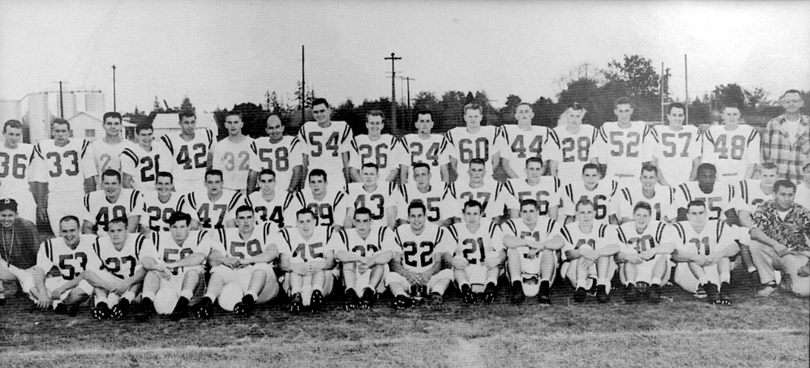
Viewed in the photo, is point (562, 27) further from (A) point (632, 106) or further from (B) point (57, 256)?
(B) point (57, 256)

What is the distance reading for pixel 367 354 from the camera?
4.21m

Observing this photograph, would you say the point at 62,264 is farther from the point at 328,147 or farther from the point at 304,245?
the point at 328,147

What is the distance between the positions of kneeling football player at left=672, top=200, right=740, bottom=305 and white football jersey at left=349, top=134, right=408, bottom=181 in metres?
1.76

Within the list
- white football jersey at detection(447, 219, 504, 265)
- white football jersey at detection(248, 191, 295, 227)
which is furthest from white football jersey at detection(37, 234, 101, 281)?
white football jersey at detection(447, 219, 504, 265)

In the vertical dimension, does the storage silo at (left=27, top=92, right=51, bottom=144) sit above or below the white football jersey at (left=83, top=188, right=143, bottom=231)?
above

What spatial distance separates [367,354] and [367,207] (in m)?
0.88

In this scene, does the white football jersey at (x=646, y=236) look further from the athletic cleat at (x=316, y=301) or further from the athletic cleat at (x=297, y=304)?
the athletic cleat at (x=297, y=304)

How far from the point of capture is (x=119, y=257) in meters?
4.42

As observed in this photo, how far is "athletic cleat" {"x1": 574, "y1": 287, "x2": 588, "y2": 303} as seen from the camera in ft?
14.8

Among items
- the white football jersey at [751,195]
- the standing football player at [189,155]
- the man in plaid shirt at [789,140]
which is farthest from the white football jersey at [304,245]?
the man in plaid shirt at [789,140]

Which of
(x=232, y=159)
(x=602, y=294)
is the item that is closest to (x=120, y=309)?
(x=232, y=159)

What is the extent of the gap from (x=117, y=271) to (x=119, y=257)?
0.08m

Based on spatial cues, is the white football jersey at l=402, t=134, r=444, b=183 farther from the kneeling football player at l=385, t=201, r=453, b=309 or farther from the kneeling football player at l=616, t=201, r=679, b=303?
the kneeling football player at l=616, t=201, r=679, b=303

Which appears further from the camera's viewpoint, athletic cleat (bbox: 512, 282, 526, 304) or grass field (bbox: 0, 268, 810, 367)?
athletic cleat (bbox: 512, 282, 526, 304)
